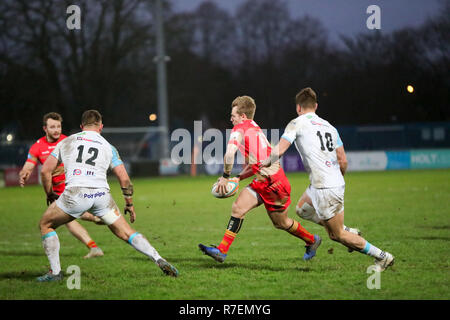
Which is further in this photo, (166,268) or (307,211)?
(307,211)

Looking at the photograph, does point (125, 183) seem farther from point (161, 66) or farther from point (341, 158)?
point (161, 66)

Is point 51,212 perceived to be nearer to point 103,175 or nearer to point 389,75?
point 103,175

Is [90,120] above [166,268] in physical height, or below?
above

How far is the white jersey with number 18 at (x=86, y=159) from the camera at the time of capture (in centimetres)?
696

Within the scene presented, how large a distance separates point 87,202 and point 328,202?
9.08 feet

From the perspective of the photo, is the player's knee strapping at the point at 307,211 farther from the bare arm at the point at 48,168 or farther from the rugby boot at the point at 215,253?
the bare arm at the point at 48,168

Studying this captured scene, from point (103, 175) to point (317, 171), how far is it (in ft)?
8.26

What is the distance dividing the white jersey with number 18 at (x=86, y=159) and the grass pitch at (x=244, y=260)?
1223mm

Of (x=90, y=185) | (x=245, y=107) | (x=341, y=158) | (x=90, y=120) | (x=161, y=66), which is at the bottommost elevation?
(x=90, y=185)

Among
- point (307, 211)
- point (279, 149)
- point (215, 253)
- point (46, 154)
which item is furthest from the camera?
point (46, 154)

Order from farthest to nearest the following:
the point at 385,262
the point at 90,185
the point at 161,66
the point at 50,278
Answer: the point at 161,66 → the point at 50,278 → the point at 385,262 → the point at 90,185

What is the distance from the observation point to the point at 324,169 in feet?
22.9

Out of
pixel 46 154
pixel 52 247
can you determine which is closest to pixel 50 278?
pixel 52 247
